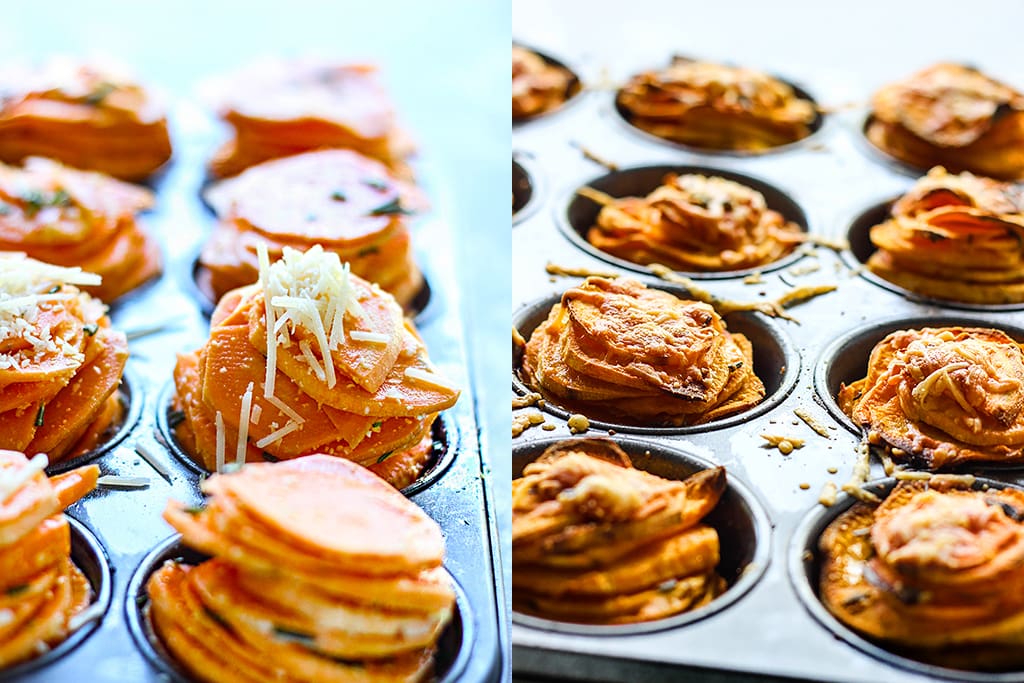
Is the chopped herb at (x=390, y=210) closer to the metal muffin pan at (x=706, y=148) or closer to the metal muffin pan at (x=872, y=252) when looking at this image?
the metal muffin pan at (x=706, y=148)

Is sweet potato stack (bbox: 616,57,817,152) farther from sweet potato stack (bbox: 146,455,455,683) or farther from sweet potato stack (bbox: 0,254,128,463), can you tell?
sweet potato stack (bbox: 146,455,455,683)

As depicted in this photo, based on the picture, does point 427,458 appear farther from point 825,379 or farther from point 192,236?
point 192,236

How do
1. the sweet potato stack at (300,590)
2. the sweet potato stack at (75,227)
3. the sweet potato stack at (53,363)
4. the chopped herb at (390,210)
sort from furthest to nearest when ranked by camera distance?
the chopped herb at (390,210) < the sweet potato stack at (75,227) < the sweet potato stack at (53,363) < the sweet potato stack at (300,590)

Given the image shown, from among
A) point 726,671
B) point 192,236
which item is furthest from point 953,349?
point 192,236

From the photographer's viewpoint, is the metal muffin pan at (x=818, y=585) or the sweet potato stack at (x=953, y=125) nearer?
the metal muffin pan at (x=818, y=585)

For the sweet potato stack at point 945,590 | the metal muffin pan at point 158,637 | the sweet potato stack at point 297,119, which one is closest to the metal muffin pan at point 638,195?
the sweet potato stack at point 297,119

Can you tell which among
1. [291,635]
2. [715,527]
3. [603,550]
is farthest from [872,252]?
[291,635]
